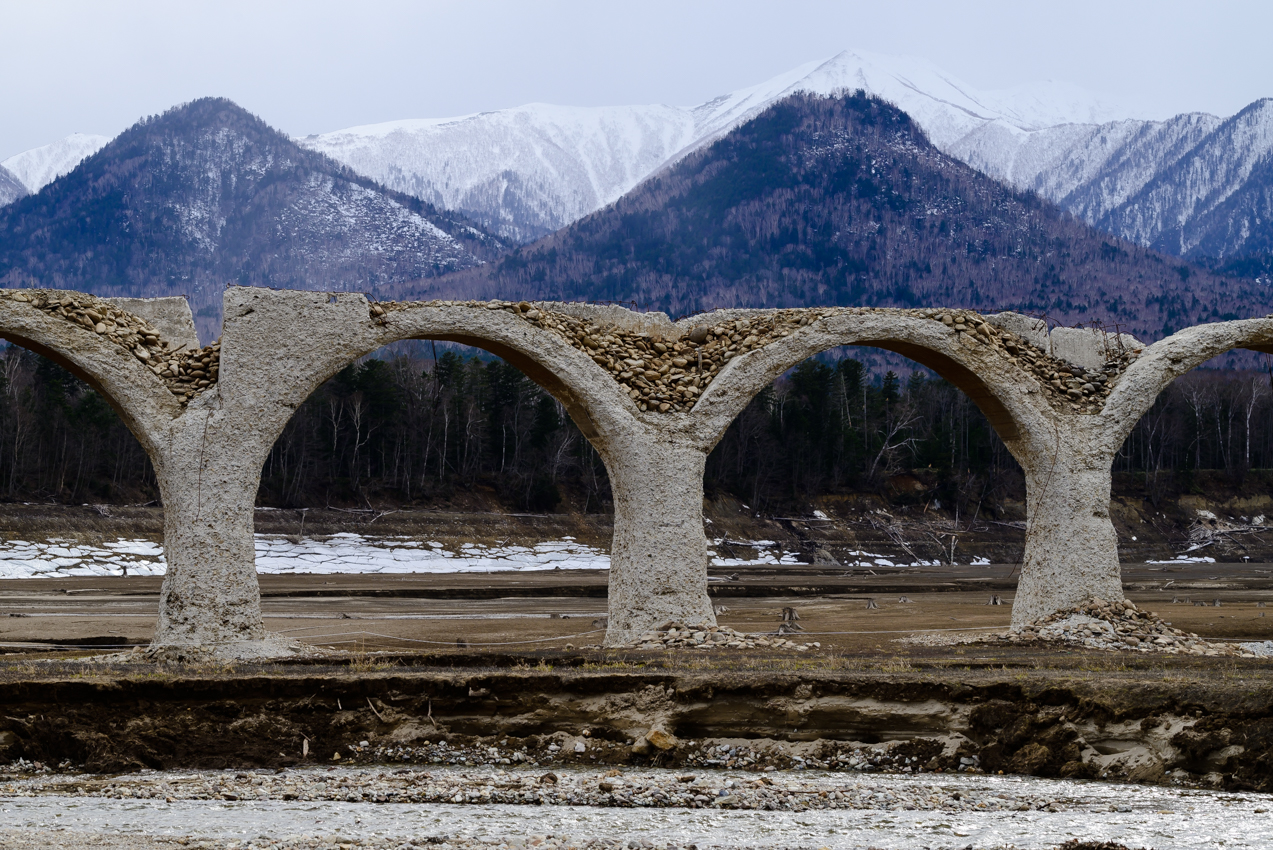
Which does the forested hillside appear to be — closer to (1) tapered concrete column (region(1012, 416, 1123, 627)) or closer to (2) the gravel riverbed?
(1) tapered concrete column (region(1012, 416, 1123, 627))

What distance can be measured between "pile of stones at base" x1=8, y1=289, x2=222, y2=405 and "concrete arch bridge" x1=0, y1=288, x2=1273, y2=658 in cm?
2

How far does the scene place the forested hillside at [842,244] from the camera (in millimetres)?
94688

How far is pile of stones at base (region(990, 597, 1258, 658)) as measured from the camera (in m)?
12.9

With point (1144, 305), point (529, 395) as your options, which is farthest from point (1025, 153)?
A: point (529, 395)

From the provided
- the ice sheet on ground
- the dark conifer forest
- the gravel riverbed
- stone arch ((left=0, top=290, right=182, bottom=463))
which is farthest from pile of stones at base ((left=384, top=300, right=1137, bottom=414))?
the dark conifer forest

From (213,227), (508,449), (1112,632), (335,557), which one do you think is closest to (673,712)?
(1112,632)

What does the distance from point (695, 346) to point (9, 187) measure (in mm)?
163751

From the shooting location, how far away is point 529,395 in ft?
160

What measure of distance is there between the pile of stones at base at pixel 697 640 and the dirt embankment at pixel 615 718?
279cm

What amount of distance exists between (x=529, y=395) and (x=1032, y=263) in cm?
6884

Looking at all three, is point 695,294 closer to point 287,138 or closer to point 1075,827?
point 287,138

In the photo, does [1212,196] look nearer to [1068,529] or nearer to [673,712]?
[1068,529]

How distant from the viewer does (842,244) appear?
107m

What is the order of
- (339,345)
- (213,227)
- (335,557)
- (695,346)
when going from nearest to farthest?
(339,345) < (695,346) < (335,557) < (213,227)
